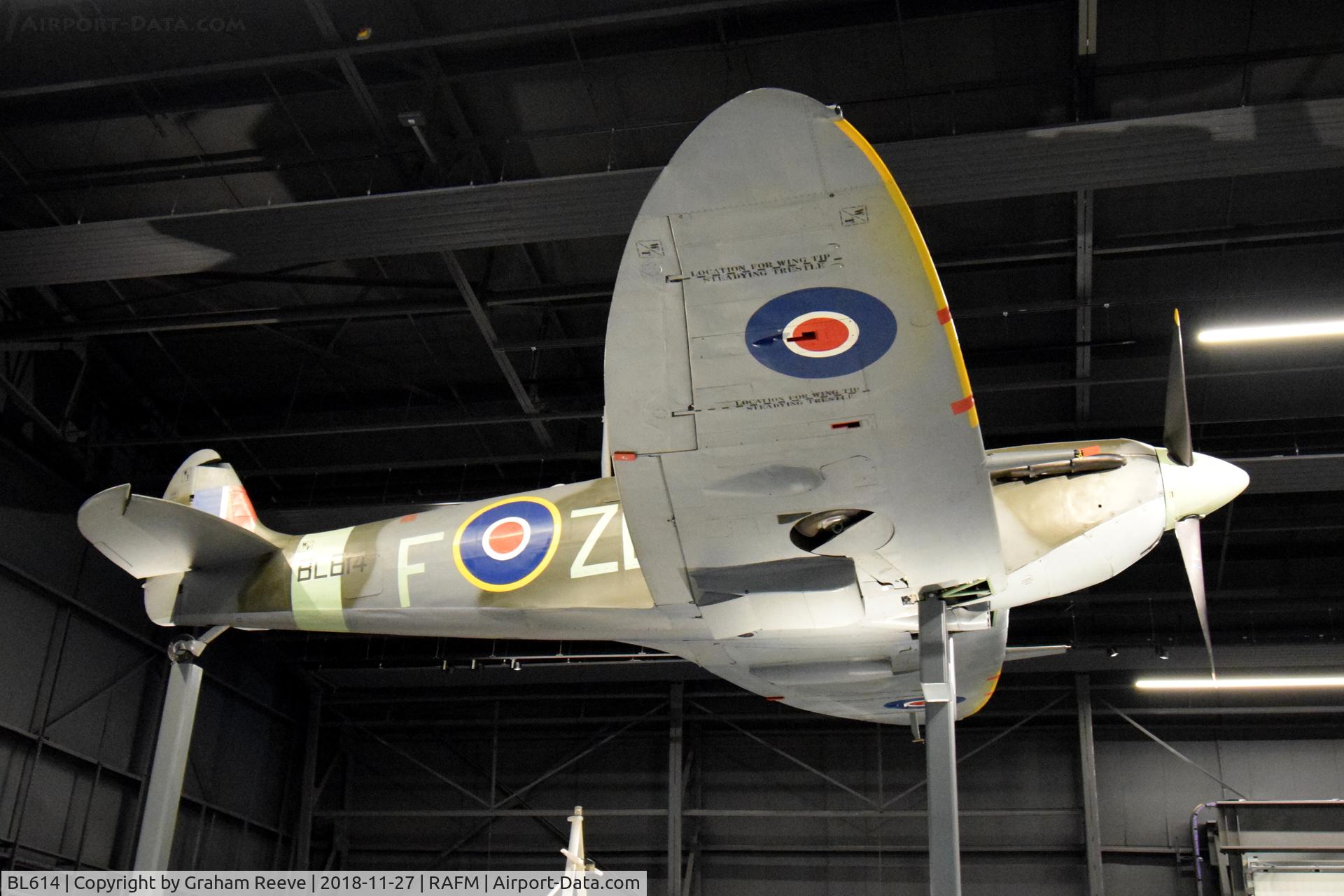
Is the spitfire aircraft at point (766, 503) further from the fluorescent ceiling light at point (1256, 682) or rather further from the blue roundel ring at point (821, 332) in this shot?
the fluorescent ceiling light at point (1256, 682)

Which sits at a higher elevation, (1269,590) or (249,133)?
(249,133)

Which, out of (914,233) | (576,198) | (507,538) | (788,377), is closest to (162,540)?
A: (507,538)

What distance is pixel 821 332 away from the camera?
4906 mm

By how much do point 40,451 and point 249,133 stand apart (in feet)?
22.3

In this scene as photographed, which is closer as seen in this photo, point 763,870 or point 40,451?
point 40,451

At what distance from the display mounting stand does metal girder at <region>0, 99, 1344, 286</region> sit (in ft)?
14.9

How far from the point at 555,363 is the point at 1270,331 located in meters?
8.63

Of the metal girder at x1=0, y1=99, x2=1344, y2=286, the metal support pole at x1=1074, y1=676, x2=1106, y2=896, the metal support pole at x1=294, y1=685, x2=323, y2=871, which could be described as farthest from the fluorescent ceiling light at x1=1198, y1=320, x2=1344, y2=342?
the metal support pole at x1=294, y1=685, x2=323, y2=871

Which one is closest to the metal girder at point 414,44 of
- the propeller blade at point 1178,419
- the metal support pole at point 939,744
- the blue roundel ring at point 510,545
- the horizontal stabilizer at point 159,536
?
the horizontal stabilizer at point 159,536

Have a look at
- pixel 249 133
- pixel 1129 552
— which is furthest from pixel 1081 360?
pixel 249 133

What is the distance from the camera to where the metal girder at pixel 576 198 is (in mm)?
9422

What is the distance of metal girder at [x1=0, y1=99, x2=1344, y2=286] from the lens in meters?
9.42

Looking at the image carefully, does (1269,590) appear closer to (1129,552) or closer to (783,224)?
(1129,552)

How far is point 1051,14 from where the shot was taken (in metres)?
10.6
